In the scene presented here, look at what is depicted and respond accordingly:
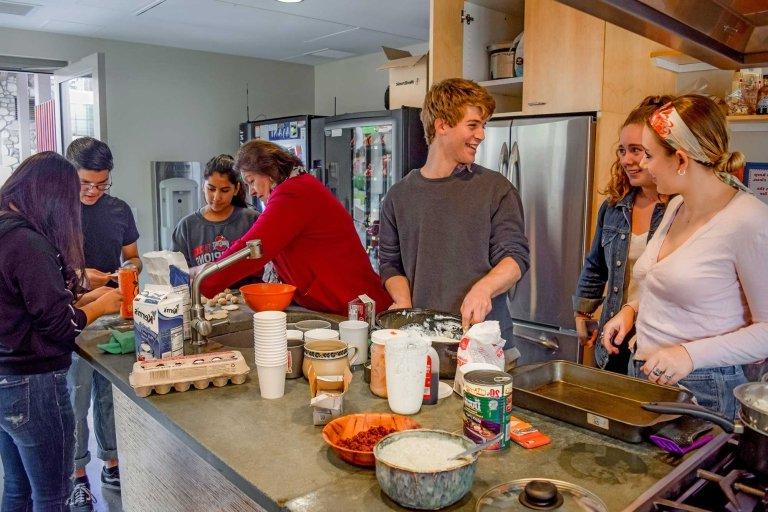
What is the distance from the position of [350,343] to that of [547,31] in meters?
2.19

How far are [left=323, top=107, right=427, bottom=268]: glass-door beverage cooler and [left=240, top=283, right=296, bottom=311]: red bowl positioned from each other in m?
2.03

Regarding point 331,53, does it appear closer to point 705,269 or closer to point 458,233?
point 458,233

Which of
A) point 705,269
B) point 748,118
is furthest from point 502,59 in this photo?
point 705,269

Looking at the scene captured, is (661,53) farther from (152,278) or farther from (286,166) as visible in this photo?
(152,278)

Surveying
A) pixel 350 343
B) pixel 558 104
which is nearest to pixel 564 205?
pixel 558 104

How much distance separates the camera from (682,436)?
124 centimetres

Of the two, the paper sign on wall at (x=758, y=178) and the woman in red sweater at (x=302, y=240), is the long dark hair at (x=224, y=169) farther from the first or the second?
the paper sign on wall at (x=758, y=178)

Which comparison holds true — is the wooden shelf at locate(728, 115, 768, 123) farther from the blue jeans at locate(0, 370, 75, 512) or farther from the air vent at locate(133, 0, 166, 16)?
the air vent at locate(133, 0, 166, 16)

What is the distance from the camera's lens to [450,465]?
110 cm

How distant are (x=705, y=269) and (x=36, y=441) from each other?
6.52ft

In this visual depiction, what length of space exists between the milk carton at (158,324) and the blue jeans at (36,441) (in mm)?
374

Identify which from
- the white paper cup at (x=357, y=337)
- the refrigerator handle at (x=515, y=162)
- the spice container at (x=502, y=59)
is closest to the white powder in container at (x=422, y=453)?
the white paper cup at (x=357, y=337)

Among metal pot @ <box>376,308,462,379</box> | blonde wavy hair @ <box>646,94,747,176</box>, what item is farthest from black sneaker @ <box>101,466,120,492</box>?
blonde wavy hair @ <box>646,94,747,176</box>

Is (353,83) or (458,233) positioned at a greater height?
(353,83)
